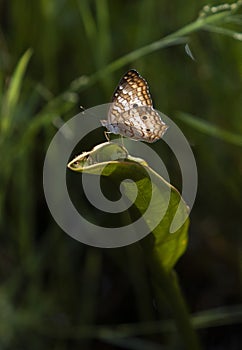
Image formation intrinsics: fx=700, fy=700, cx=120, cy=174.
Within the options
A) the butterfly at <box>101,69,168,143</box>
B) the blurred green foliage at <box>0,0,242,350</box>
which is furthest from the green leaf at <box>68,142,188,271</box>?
the blurred green foliage at <box>0,0,242,350</box>

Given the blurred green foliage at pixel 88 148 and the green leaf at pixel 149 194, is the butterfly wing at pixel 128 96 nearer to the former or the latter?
the green leaf at pixel 149 194

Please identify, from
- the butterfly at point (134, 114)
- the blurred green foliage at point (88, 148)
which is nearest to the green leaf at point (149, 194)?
the butterfly at point (134, 114)

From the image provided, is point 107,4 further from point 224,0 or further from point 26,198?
point 224,0

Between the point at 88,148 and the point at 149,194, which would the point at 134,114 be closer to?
the point at 149,194

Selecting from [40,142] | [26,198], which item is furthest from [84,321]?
[40,142]

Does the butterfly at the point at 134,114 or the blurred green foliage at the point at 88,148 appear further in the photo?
the blurred green foliage at the point at 88,148
